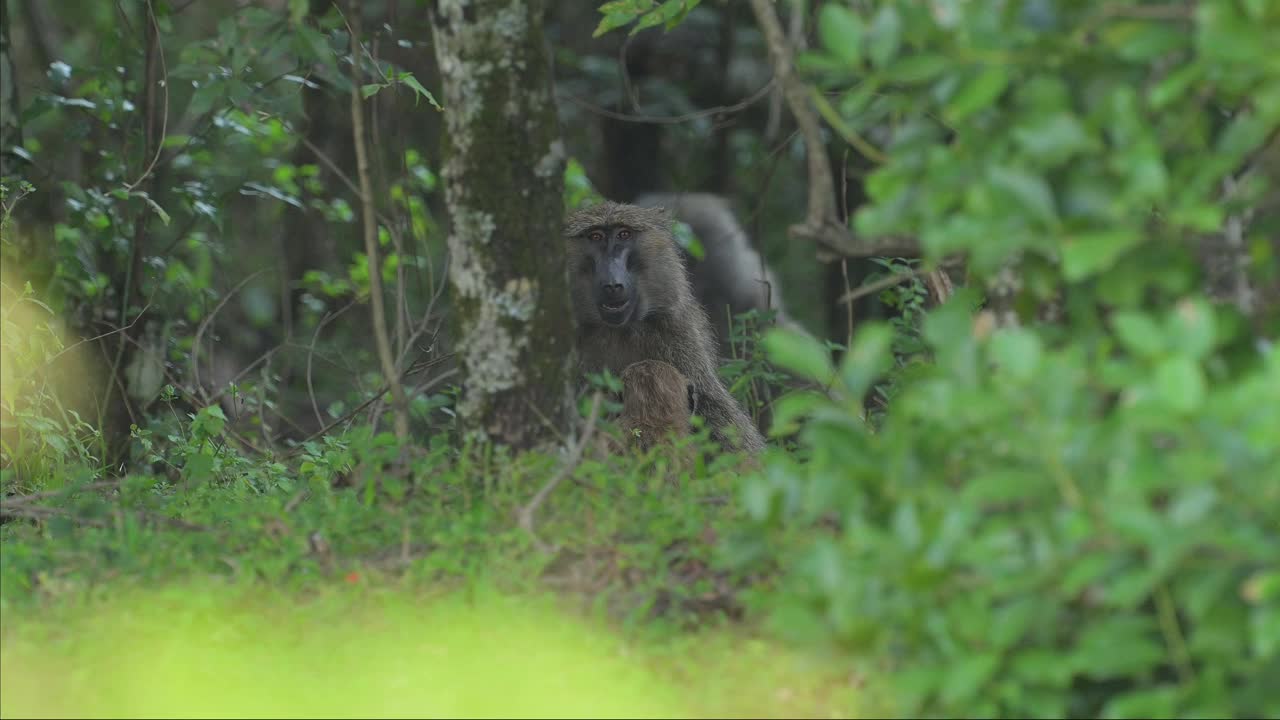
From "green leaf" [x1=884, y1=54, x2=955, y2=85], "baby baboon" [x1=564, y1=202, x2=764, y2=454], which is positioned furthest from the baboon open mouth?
"green leaf" [x1=884, y1=54, x2=955, y2=85]

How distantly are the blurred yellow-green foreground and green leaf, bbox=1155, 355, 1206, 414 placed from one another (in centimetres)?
100

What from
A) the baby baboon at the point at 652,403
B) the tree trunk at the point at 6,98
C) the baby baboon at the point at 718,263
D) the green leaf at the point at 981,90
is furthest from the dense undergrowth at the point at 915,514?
the baby baboon at the point at 718,263

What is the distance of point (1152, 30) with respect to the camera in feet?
9.08

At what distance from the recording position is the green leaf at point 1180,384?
2480mm

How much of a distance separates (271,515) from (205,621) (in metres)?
0.52

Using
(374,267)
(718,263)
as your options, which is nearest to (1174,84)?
(374,267)

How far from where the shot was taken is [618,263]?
235 inches

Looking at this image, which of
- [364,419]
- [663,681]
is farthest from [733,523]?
[364,419]

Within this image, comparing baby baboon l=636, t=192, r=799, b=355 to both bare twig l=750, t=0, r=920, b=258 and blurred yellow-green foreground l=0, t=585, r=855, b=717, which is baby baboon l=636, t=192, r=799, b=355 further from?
blurred yellow-green foreground l=0, t=585, r=855, b=717

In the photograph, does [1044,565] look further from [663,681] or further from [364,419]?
[364,419]

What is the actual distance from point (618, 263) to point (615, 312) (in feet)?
0.74

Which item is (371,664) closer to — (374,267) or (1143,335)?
(374,267)

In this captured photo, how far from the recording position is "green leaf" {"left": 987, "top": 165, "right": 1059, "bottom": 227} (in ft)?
8.91

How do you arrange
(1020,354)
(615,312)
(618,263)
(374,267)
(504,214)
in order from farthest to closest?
1. (618,263)
2. (615,312)
3. (374,267)
4. (504,214)
5. (1020,354)
